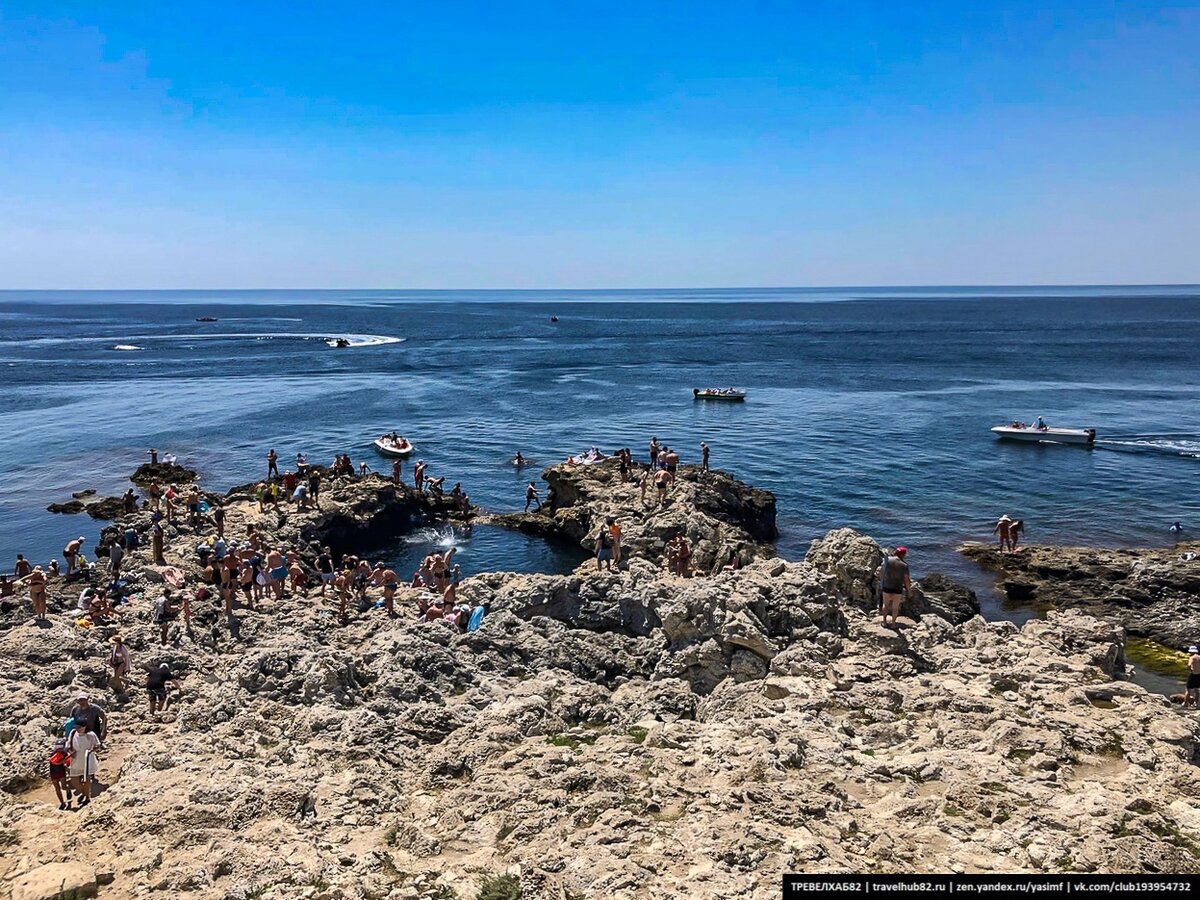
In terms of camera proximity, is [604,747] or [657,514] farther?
[657,514]

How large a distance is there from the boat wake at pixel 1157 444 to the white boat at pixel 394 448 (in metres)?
44.1

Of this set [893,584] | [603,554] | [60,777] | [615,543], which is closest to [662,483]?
[615,543]

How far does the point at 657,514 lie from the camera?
32094mm

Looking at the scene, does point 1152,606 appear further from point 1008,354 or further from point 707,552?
point 1008,354

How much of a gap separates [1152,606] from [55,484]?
51.8m

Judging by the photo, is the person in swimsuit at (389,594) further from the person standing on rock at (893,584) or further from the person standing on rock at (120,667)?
the person standing on rock at (893,584)

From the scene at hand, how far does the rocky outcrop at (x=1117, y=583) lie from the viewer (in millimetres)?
24609

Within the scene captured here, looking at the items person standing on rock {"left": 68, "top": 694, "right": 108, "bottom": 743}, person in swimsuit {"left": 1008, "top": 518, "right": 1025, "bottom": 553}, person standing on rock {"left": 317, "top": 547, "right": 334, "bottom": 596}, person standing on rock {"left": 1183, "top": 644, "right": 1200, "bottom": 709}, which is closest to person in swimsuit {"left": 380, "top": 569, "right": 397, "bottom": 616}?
person standing on rock {"left": 317, "top": 547, "right": 334, "bottom": 596}

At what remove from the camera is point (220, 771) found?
12.8 metres

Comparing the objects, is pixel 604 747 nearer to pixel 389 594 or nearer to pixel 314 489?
pixel 389 594

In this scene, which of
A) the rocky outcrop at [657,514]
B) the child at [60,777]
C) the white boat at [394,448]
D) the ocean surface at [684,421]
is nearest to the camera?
the child at [60,777]

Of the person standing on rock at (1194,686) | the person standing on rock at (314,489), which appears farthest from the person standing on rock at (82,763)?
the person standing on rock at (314,489)

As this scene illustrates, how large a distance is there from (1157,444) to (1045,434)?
6.58 meters

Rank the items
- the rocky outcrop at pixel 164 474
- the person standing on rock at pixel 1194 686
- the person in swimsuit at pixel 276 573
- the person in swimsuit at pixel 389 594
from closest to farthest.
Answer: the person standing on rock at pixel 1194 686
the person in swimsuit at pixel 389 594
the person in swimsuit at pixel 276 573
the rocky outcrop at pixel 164 474
